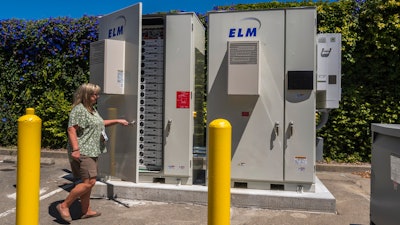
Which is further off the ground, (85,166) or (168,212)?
(85,166)

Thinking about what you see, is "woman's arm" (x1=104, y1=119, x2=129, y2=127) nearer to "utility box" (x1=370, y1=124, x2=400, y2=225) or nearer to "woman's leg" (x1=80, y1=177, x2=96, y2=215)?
"woman's leg" (x1=80, y1=177, x2=96, y2=215)

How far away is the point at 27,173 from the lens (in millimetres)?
2904

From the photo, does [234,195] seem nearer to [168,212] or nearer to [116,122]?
[168,212]

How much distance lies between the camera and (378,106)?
7223 mm

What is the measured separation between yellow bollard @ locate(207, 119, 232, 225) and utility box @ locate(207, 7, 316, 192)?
2.07 metres

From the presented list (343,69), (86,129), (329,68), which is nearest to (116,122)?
(86,129)

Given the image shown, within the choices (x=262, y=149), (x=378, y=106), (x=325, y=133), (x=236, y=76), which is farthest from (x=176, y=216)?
(x=378, y=106)

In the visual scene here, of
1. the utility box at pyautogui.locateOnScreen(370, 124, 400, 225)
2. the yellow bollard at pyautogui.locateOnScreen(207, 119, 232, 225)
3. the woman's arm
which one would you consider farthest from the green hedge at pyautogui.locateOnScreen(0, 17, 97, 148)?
the utility box at pyautogui.locateOnScreen(370, 124, 400, 225)

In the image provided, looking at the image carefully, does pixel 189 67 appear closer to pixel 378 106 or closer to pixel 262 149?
pixel 262 149

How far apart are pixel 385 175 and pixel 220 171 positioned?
4.29 feet

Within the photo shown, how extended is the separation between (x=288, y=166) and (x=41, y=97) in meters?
6.61

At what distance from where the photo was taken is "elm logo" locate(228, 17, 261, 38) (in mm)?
4832

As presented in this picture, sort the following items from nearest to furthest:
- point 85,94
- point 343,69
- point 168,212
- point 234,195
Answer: point 85,94, point 168,212, point 234,195, point 343,69

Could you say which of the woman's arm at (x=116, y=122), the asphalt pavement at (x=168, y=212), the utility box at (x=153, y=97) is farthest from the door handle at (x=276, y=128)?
the woman's arm at (x=116, y=122)
